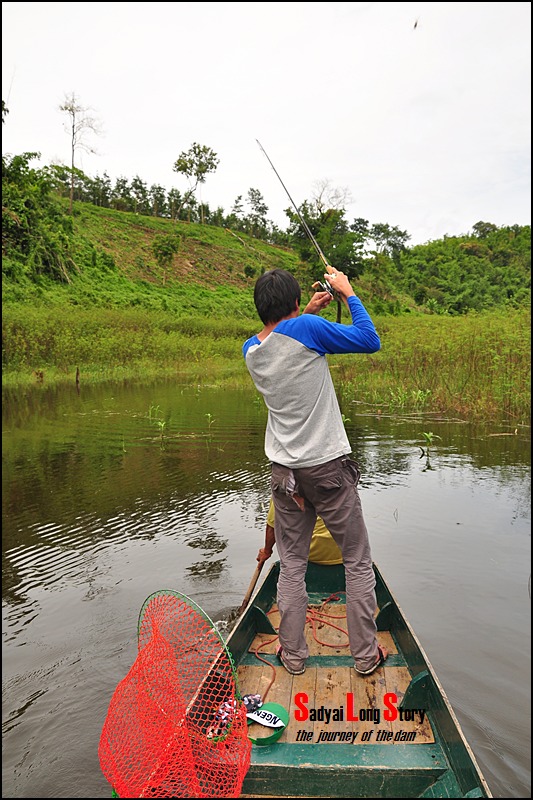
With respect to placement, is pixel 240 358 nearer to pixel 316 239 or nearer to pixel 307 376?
pixel 316 239

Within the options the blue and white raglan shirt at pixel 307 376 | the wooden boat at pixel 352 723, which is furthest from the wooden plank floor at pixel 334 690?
the blue and white raglan shirt at pixel 307 376

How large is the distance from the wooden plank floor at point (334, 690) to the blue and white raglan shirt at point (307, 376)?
113cm

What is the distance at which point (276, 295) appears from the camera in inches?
119

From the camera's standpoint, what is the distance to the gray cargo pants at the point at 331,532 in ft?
9.95

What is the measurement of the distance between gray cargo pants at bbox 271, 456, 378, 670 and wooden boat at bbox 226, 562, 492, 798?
0.18 metres

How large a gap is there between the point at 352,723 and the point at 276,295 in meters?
2.02

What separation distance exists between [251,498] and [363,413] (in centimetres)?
619

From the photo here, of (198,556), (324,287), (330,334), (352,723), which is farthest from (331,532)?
(198,556)

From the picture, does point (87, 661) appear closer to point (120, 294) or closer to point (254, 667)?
point (254, 667)

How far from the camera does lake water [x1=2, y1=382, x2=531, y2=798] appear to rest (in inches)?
141

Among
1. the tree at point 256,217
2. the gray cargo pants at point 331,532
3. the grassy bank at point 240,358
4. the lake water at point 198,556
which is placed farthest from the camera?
the tree at point 256,217

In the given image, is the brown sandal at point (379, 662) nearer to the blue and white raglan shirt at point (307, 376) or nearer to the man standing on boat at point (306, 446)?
the man standing on boat at point (306, 446)

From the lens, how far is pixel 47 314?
25.3 meters

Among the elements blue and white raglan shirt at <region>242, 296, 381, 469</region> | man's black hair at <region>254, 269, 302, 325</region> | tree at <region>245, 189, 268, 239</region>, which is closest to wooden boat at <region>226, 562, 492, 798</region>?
blue and white raglan shirt at <region>242, 296, 381, 469</region>
